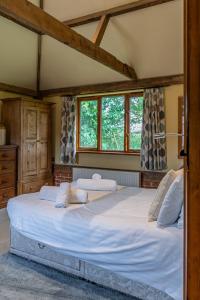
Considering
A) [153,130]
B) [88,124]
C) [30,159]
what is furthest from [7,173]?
[153,130]

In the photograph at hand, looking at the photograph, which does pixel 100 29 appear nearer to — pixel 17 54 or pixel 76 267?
pixel 17 54

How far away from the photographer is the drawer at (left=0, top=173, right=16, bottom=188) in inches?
178

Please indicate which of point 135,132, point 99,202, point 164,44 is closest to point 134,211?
Result: point 99,202

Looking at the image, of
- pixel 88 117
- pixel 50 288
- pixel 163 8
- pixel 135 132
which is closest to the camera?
pixel 50 288

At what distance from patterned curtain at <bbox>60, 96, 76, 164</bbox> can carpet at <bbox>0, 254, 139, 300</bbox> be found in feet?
9.50

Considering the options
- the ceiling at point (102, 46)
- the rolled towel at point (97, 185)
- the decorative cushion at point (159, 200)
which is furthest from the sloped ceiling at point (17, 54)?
the decorative cushion at point (159, 200)

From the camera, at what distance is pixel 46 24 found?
262 cm

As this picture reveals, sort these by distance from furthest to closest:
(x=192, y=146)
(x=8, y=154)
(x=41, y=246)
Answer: (x=8, y=154) → (x=41, y=246) → (x=192, y=146)

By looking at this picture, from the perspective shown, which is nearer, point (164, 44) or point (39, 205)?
point (39, 205)

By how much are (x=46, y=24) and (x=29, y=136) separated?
106 inches

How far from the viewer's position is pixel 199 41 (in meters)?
0.79

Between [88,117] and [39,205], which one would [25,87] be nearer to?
[88,117]

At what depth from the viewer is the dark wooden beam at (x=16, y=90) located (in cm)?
496

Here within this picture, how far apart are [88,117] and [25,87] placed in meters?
1.44
